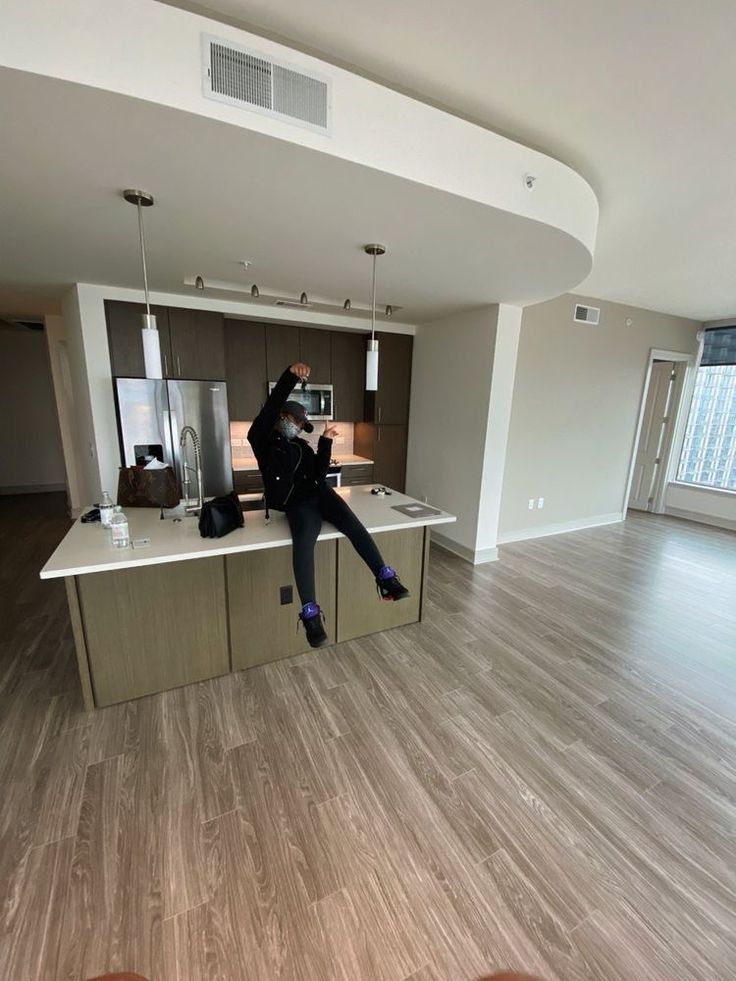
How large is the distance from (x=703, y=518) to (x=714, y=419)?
1541mm

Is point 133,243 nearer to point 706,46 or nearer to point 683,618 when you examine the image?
point 706,46

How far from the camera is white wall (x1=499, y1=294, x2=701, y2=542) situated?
4.66m

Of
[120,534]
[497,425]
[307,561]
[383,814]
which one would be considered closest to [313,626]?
[307,561]

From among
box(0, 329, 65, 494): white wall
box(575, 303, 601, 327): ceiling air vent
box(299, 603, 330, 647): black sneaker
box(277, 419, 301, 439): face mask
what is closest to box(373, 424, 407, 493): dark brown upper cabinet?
box(575, 303, 601, 327): ceiling air vent

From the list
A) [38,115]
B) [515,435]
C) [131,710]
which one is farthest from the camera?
[515,435]

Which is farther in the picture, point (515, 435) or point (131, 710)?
point (515, 435)

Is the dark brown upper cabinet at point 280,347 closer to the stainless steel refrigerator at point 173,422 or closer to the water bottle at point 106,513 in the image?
the stainless steel refrigerator at point 173,422

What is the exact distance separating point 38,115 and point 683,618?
15.9 feet

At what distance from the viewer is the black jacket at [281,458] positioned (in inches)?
94.8

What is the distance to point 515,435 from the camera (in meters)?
4.71

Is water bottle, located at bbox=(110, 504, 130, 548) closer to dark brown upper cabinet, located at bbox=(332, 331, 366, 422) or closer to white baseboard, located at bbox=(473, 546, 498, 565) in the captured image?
dark brown upper cabinet, located at bbox=(332, 331, 366, 422)

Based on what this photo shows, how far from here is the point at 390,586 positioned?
2.30 metres

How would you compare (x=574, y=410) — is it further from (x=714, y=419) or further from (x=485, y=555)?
(x=714, y=419)

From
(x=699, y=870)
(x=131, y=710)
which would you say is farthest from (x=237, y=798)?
(x=699, y=870)
